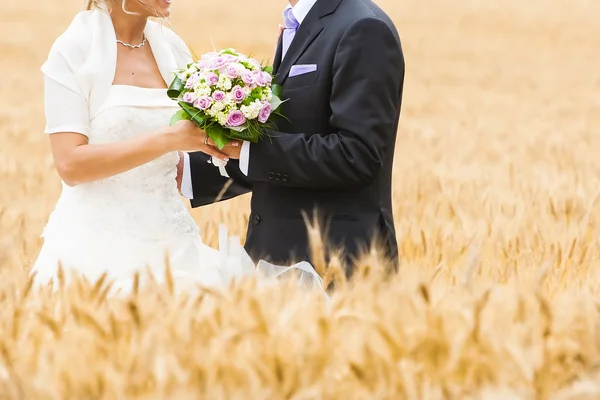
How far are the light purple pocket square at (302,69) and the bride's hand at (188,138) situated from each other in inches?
12.9

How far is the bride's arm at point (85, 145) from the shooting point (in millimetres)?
3312

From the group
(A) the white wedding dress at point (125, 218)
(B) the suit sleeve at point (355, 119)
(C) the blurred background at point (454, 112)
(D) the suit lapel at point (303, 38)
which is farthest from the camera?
(C) the blurred background at point (454, 112)

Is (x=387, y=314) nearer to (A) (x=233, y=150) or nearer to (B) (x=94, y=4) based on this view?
(A) (x=233, y=150)

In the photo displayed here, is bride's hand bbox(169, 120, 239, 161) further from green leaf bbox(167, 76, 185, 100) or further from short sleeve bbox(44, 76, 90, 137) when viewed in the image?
short sleeve bbox(44, 76, 90, 137)

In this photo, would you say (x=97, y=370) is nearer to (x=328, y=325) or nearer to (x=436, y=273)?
(x=328, y=325)

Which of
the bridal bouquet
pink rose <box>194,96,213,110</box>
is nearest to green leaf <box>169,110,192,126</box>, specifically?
the bridal bouquet

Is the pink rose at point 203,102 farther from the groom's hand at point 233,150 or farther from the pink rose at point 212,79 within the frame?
the groom's hand at point 233,150

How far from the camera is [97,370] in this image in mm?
1835

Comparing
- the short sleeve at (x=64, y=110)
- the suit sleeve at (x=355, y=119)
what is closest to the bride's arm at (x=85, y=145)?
the short sleeve at (x=64, y=110)

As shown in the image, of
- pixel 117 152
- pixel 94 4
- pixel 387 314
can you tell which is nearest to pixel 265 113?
pixel 117 152

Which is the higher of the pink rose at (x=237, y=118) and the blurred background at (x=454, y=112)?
the pink rose at (x=237, y=118)

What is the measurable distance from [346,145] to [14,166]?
13.5 ft

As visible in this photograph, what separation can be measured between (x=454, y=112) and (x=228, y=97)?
29.9ft

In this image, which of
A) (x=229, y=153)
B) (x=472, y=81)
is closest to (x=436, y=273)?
(x=229, y=153)
